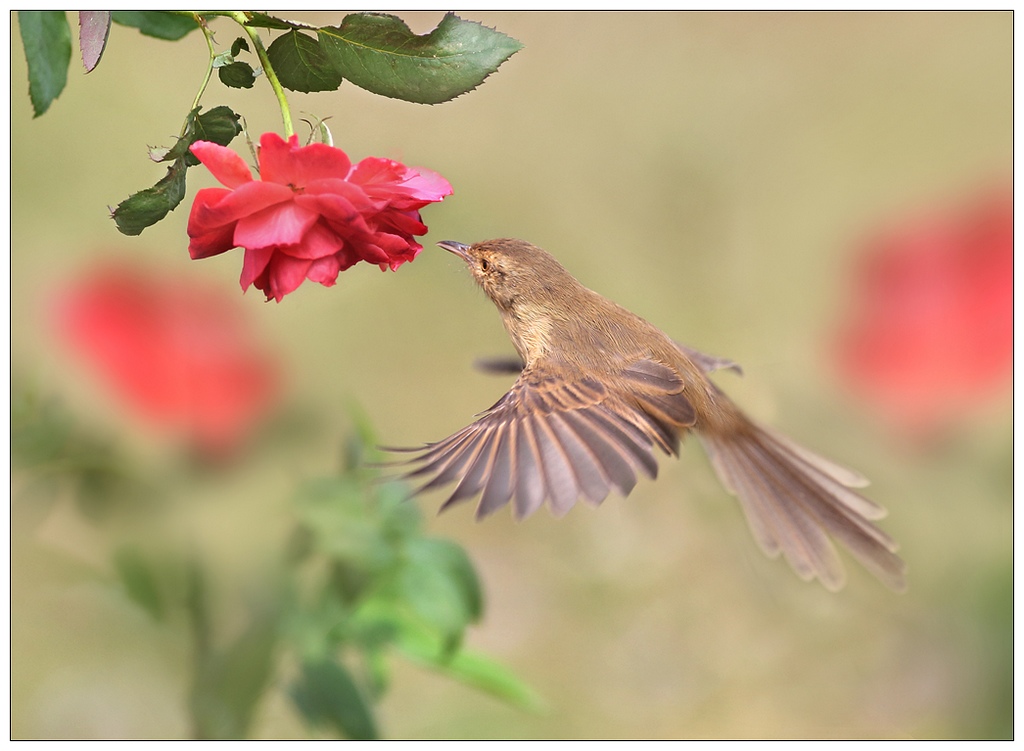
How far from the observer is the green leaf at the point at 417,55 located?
1.91ft

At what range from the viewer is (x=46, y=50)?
62cm

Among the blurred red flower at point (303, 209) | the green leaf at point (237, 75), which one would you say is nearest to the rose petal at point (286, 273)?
the blurred red flower at point (303, 209)

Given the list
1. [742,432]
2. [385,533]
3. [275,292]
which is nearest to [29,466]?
[385,533]

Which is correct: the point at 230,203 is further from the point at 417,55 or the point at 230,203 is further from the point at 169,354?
the point at 169,354

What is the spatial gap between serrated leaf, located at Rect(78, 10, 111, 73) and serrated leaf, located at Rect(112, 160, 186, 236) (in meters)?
0.08

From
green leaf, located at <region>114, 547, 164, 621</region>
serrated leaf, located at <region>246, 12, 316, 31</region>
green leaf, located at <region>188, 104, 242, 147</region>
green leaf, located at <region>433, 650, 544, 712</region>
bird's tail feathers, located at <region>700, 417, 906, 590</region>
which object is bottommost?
green leaf, located at <region>433, 650, 544, 712</region>

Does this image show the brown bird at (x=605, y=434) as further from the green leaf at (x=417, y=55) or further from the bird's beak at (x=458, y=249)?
the green leaf at (x=417, y=55)

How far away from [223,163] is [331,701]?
661mm

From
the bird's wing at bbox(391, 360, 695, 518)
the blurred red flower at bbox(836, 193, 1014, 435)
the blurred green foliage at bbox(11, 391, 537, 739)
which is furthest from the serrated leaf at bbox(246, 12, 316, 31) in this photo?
the blurred red flower at bbox(836, 193, 1014, 435)

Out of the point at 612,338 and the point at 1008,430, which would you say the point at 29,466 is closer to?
the point at 612,338

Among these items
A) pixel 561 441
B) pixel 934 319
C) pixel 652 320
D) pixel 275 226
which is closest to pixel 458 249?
pixel 561 441

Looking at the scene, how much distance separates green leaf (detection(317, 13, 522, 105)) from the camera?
581mm

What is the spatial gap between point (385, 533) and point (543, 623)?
0.89m

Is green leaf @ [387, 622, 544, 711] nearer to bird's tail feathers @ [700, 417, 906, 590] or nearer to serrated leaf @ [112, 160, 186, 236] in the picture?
bird's tail feathers @ [700, 417, 906, 590]
